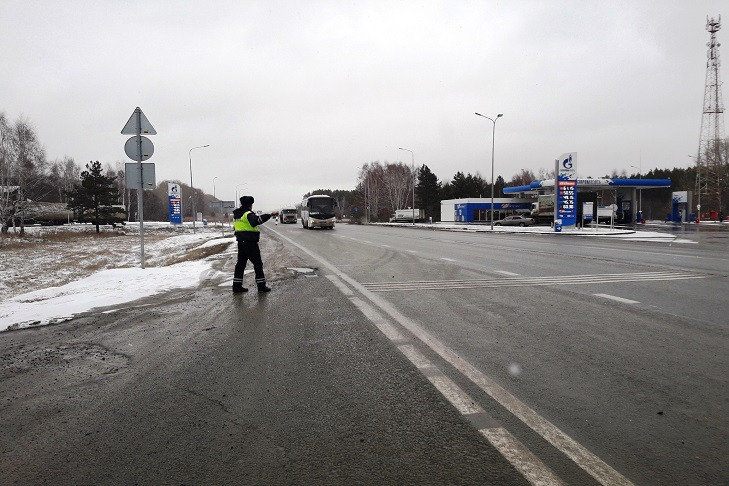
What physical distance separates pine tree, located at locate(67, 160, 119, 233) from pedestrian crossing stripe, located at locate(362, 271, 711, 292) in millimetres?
45644

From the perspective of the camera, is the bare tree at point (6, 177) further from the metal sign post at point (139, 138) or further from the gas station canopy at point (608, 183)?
the gas station canopy at point (608, 183)

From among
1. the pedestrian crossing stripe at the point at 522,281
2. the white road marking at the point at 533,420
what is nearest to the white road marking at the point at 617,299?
the pedestrian crossing stripe at the point at 522,281

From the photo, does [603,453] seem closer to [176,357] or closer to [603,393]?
[603,393]

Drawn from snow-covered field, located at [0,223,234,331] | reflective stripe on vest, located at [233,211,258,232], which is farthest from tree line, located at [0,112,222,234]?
reflective stripe on vest, located at [233,211,258,232]

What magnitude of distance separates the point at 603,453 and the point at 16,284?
15.8 m

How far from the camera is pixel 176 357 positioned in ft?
15.1

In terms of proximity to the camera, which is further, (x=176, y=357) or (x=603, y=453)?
(x=176, y=357)

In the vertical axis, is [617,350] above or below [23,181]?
below

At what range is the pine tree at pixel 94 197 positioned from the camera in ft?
152

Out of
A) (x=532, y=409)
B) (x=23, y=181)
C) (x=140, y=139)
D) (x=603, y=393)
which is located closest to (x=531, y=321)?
(x=603, y=393)

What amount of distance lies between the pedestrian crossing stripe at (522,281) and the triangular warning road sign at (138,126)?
6.38 metres

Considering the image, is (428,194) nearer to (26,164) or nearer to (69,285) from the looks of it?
(26,164)

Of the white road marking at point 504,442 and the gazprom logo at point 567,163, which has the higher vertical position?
the gazprom logo at point 567,163

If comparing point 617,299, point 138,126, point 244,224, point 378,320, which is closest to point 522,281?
point 617,299
